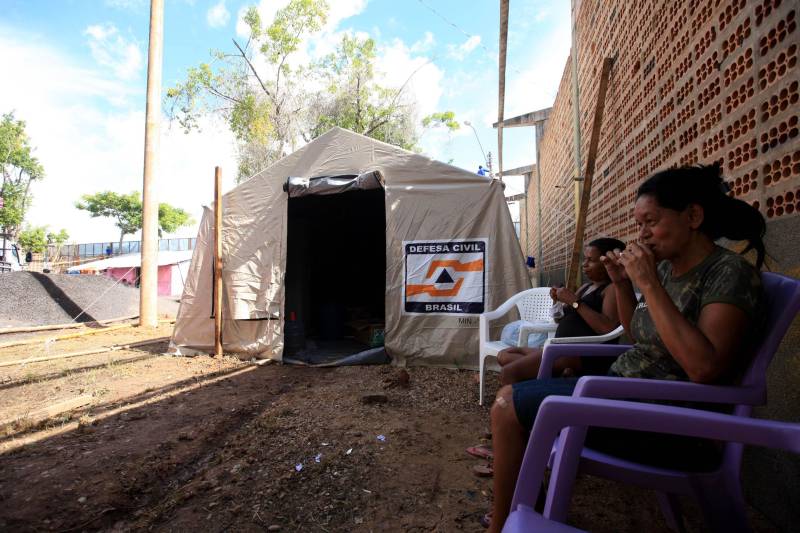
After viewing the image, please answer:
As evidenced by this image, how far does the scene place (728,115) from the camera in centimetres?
194

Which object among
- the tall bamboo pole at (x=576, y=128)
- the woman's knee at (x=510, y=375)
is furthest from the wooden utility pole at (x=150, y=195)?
the woman's knee at (x=510, y=375)

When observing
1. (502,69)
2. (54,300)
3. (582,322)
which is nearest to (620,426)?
(582,322)

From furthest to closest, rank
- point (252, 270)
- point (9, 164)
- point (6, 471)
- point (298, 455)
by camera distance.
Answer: point (9, 164)
point (252, 270)
point (298, 455)
point (6, 471)

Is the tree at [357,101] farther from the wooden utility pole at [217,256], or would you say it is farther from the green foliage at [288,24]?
the wooden utility pole at [217,256]

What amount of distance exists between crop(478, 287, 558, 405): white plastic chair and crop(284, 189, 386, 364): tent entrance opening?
2.59 metres

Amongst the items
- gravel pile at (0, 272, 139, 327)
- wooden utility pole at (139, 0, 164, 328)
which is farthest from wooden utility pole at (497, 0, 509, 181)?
gravel pile at (0, 272, 139, 327)

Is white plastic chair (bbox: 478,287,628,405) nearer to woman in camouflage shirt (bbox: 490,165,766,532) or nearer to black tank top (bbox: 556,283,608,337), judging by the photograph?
black tank top (bbox: 556,283,608,337)

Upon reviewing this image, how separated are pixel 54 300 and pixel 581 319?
11.6 meters

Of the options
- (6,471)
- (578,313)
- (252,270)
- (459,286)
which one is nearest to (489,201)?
(459,286)

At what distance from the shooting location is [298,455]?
96.4 inches

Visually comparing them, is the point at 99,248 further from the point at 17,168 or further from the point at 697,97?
the point at 697,97

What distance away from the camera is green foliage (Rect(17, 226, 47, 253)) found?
27.9 metres

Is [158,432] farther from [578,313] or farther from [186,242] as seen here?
[186,242]

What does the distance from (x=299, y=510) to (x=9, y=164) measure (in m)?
31.4
